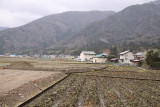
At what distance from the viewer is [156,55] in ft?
125

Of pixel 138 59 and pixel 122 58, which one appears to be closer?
pixel 138 59

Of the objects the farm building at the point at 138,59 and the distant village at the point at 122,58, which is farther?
the distant village at the point at 122,58

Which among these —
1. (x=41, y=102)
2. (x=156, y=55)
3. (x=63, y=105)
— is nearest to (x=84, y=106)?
(x=63, y=105)

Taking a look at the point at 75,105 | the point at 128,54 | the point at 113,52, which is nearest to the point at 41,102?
the point at 75,105

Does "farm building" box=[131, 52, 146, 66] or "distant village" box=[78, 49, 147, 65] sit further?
"distant village" box=[78, 49, 147, 65]

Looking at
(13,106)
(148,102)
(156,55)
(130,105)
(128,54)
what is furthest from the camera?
(128,54)

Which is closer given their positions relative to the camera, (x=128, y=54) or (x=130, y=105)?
(x=130, y=105)

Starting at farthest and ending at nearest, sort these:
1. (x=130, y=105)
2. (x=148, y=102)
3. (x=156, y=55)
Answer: (x=156, y=55), (x=148, y=102), (x=130, y=105)

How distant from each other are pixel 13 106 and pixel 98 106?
17.5ft

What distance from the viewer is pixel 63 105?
26.3 ft

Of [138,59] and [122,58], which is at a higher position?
[122,58]

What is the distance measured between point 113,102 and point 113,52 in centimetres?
8361

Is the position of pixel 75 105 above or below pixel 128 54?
below

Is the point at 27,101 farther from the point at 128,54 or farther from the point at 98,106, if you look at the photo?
the point at 128,54
